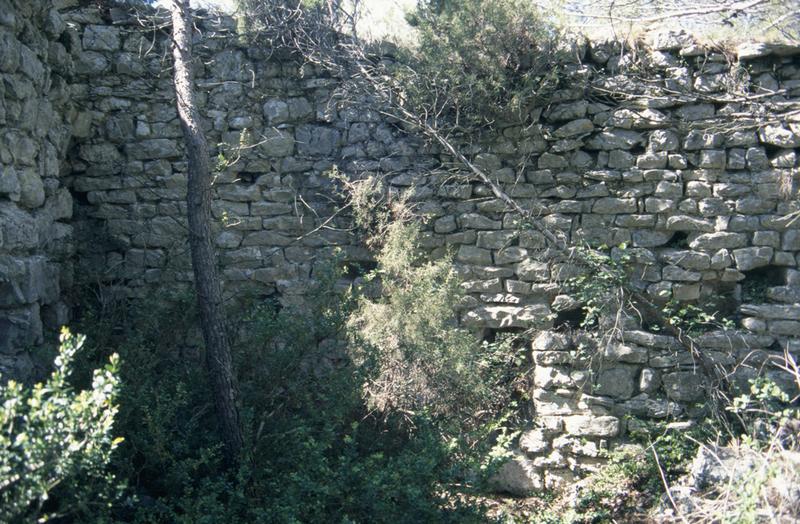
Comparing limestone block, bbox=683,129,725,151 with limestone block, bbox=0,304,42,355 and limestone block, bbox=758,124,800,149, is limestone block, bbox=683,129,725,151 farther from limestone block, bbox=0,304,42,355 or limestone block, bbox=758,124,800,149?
limestone block, bbox=0,304,42,355

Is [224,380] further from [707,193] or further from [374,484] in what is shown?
[707,193]

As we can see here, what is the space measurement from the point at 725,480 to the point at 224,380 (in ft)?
9.67

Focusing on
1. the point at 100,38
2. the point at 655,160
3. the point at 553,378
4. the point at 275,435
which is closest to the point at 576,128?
the point at 655,160

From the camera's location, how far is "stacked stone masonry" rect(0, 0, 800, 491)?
5.25 m

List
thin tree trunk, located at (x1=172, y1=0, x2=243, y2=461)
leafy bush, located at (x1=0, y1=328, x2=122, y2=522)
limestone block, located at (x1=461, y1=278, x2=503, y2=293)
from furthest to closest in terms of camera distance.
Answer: limestone block, located at (x1=461, y1=278, x2=503, y2=293), thin tree trunk, located at (x1=172, y1=0, x2=243, y2=461), leafy bush, located at (x1=0, y1=328, x2=122, y2=522)

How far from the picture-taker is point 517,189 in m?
5.55

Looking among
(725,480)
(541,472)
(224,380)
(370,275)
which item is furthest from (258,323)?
(725,480)

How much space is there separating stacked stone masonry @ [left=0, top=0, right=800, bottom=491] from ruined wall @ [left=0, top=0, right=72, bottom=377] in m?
0.03

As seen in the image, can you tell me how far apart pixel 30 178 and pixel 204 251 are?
118 cm

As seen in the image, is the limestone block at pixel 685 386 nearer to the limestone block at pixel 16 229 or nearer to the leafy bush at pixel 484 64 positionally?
the leafy bush at pixel 484 64

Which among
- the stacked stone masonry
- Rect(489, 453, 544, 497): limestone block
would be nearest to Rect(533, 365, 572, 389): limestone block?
the stacked stone masonry

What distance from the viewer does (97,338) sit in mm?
5074

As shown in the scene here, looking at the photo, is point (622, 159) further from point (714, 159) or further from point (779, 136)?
point (779, 136)

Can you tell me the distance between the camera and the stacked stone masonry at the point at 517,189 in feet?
17.2
